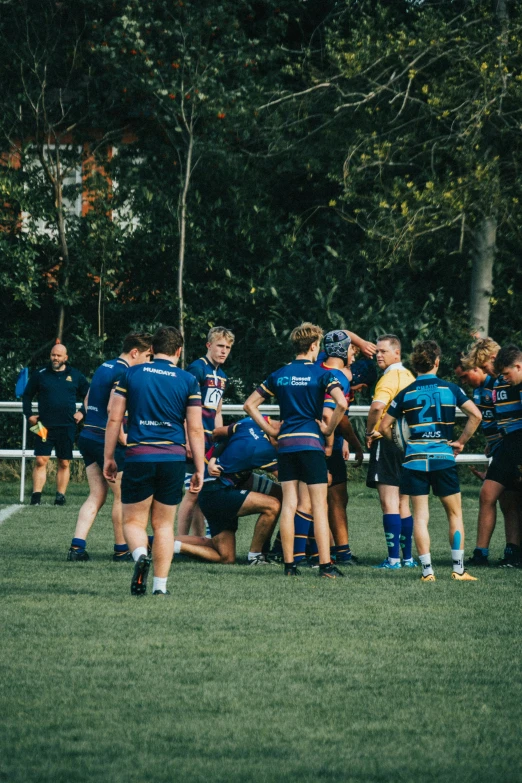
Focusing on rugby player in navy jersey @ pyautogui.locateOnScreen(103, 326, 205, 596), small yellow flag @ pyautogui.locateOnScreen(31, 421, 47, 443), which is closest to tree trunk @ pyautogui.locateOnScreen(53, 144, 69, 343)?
small yellow flag @ pyautogui.locateOnScreen(31, 421, 47, 443)

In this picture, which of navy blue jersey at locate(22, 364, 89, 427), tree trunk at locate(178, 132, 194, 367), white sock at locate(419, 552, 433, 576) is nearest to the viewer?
white sock at locate(419, 552, 433, 576)

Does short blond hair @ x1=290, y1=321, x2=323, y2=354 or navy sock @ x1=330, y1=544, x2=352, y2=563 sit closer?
short blond hair @ x1=290, y1=321, x2=323, y2=354

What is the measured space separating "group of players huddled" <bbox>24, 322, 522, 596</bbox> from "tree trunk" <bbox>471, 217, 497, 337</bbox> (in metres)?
9.39

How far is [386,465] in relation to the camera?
10078 millimetres

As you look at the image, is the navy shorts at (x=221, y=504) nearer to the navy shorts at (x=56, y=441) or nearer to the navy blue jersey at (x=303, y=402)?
the navy blue jersey at (x=303, y=402)

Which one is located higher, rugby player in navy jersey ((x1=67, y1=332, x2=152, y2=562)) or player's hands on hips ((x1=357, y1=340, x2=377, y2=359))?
player's hands on hips ((x1=357, y1=340, x2=377, y2=359))

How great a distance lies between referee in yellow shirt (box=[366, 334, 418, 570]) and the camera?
988 cm

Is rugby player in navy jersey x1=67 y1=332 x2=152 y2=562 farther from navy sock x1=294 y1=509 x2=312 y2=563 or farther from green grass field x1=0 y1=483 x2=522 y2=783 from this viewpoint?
navy sock x1=294 y1=509 x2=312 y2=563

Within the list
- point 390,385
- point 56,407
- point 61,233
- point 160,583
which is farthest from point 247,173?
point 160,583

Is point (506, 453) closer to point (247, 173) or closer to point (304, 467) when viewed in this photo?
point (304, 467)

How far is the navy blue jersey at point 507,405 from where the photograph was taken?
10.0 meters

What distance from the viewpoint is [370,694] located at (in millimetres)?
5242

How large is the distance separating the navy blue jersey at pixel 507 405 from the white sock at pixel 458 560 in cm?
155

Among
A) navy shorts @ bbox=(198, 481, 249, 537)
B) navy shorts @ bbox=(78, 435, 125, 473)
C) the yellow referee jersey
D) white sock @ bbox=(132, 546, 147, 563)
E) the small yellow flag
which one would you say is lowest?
white sock @ bbox=(132, 546, 147, 563)
